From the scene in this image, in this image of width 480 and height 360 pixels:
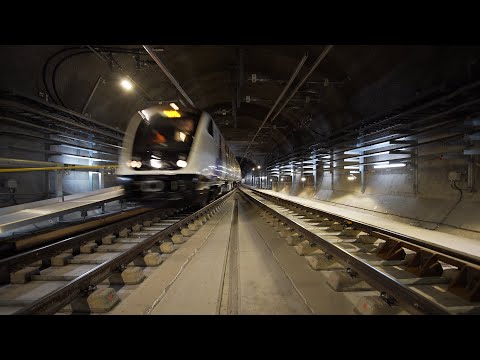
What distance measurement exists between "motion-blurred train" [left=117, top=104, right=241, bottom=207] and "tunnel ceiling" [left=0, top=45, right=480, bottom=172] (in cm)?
233

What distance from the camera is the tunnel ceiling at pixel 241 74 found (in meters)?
5.83

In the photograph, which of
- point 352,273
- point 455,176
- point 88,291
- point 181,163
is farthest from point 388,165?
point 88,291

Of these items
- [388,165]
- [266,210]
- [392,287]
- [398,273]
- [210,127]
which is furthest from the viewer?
[266,210]

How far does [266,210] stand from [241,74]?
5.38m

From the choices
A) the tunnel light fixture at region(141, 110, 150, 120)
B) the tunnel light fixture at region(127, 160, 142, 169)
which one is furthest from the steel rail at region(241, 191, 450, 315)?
the tunnel light fixture at region(141, 110, 150, 120)

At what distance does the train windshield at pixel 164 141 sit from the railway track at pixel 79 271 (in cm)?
162

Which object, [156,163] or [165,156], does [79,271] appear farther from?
[165,156]

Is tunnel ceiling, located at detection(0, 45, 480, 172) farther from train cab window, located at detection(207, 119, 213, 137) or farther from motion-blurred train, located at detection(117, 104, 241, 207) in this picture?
train cab window, located at detection(207, 119, 213, 137)

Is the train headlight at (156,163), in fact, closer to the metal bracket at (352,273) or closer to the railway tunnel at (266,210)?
the railway tunnel at (266,210)

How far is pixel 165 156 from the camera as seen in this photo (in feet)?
18.8

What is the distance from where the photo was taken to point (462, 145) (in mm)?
5250

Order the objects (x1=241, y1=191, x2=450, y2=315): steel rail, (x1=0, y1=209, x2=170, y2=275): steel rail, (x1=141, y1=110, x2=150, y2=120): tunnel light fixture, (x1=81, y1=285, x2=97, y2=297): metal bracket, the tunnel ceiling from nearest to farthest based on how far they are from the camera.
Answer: (x1=241, y1=191, x2=450, y2=315): steel rail < (x1=81, y1=285, x2=97, y2=297): metal bracket < (x1=0, y1=209, x2=170, y2=275): steel rail < the tunnel ceiling < (x1=141, y1=110, x2=150, y2=120): tunnel light fixture

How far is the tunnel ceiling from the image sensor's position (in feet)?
19.1
